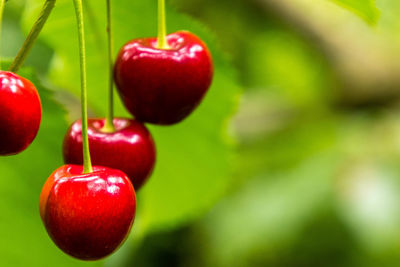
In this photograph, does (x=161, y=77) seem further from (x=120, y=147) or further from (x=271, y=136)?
(x=271, y=136)

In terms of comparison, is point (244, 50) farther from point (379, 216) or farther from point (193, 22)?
point (193, 22)

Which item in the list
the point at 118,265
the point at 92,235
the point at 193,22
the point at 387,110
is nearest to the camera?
the point at 92,235

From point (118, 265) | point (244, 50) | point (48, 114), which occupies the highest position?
point (244, 50)

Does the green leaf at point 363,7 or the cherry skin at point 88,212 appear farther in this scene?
the green leaf at point 363,7

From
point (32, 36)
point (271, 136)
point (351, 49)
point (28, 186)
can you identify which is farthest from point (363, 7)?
point (271, 136)

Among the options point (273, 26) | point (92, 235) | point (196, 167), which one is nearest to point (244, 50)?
point (273, 26)

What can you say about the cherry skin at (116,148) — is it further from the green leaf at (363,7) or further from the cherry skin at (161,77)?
the green leaf at (363,7)

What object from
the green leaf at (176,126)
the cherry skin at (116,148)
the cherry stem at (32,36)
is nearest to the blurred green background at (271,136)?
the green leaf at (176,126)
